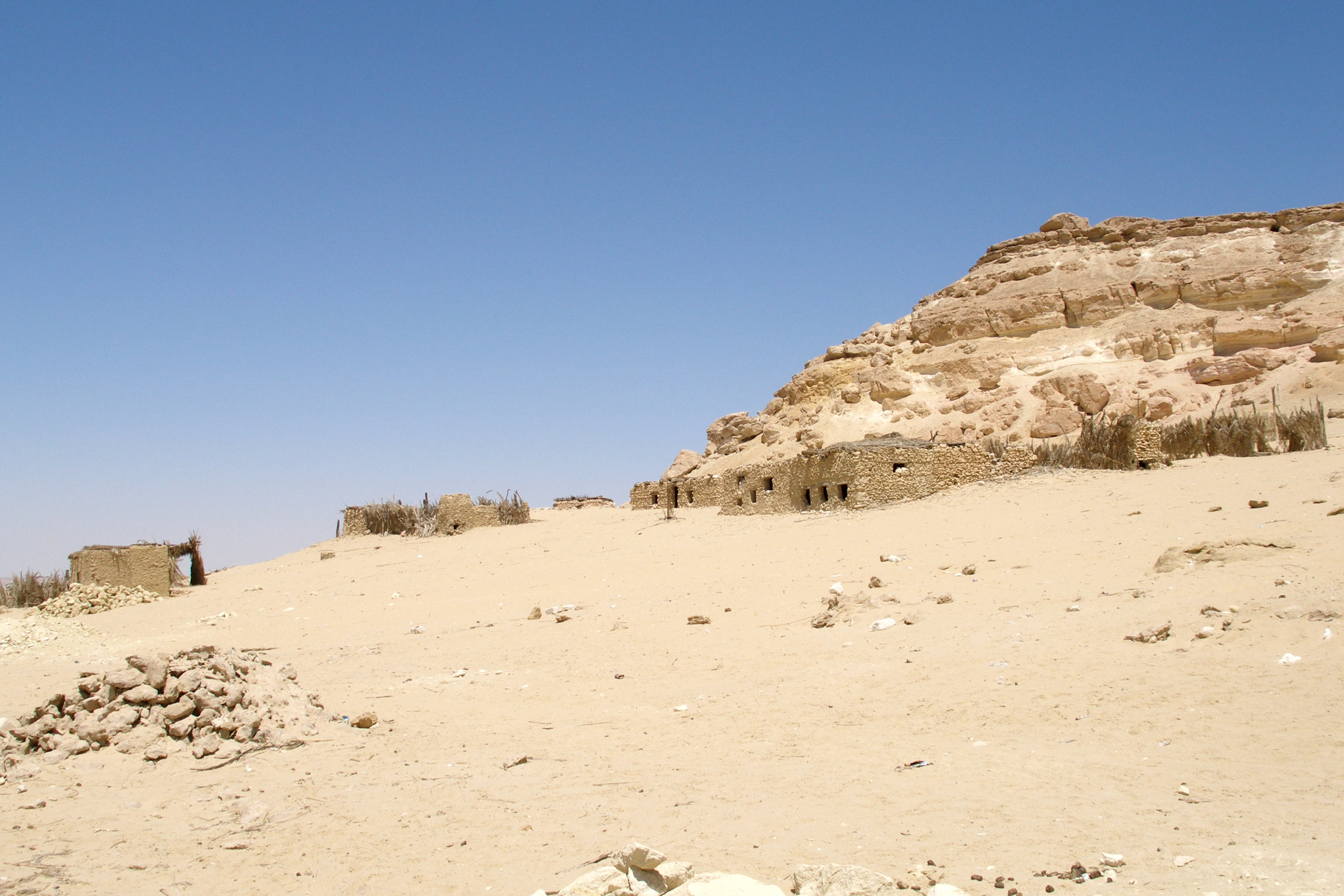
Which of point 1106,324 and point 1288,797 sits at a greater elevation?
point 1106,324

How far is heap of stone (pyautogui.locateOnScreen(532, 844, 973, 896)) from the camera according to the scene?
334 centimetres

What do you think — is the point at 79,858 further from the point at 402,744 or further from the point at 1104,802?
the point at 1104,802

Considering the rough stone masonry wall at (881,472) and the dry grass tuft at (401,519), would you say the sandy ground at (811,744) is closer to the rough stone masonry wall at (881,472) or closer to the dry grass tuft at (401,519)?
the rough stone masonry wall at (881,472)

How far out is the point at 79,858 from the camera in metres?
4.46

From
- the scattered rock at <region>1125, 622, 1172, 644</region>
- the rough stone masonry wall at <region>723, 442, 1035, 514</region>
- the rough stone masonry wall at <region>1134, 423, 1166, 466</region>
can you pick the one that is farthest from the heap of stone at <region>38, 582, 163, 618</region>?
the rough stone masonry wall at <region>1134, 423, 1166, 466</region>

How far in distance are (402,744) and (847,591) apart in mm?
5346

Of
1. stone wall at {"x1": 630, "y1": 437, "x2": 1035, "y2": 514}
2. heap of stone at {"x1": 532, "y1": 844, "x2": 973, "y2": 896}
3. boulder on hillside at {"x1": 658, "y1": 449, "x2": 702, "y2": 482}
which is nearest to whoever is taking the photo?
heap of stone at {"x1": 532, "y1": 844, "x2": 973, "y2": 896}

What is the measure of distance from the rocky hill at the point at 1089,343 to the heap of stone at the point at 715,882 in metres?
30.8

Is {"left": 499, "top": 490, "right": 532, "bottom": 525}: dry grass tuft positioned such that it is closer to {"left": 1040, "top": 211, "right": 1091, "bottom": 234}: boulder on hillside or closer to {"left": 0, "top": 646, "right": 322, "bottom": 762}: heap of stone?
{"left": 0, "top": 646, "right": 322, "bottom": 762}: heap of stone

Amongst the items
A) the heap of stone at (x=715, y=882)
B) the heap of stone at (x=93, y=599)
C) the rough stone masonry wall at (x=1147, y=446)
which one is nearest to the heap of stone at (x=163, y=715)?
the heap of stone at (x=715, y=882)

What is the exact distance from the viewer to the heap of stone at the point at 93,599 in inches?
580

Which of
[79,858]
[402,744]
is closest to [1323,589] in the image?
[402,744]

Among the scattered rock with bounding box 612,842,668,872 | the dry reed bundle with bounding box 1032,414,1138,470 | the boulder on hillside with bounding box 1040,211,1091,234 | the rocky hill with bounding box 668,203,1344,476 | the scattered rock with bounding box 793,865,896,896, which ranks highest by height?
the boulder on hillside with bounding box 1040,211,1091,234

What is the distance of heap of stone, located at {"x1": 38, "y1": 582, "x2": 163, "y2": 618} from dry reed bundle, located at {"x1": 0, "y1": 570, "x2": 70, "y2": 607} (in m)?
1.22
